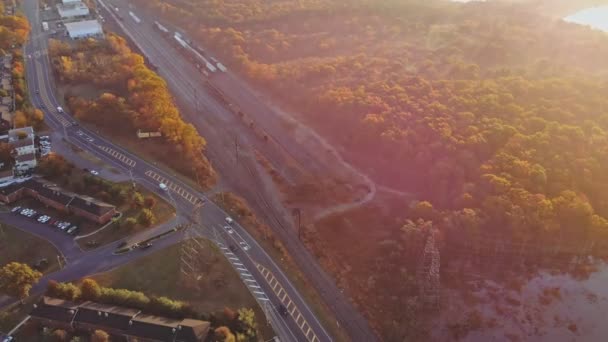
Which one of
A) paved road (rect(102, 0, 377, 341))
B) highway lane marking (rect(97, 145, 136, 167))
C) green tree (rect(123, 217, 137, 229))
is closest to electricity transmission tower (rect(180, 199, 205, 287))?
green tree (rect(123, 217, 137, 229))

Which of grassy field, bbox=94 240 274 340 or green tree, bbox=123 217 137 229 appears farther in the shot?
green tree, bbox=123 217 137 229

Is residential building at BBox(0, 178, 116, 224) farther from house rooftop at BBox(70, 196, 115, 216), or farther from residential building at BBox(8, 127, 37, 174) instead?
residential building at BBox(8, 127, 37, 174)

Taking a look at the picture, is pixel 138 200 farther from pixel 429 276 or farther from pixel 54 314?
pixel 429 276

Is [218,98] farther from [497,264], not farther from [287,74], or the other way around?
[497,264]

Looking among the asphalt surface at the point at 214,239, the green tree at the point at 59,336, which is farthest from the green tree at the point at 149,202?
the green tree at the point at 59,336

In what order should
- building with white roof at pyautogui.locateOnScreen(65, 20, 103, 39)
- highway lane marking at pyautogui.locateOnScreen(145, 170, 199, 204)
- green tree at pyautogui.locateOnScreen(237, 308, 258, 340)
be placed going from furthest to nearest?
building with white roof at pyautogui.locateOnScreen(65, 20, 103, 39)
highway lane marking at pyautogui.locateOnScreen(145, 170, 199, 204)
green tree at pyautogui.locateOnScreen(237, 308, 258, 340)

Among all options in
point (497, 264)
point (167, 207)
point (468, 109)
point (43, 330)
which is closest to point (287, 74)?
point (468, 109)

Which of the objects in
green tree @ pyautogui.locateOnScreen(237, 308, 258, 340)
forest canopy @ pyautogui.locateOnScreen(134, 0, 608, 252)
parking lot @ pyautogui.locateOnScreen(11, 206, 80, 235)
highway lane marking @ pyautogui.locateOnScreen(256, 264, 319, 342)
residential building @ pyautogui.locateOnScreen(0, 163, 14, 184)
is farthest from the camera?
forest canopy @ pyautogui.locateOnScreen(134, 0, 608, 252)
